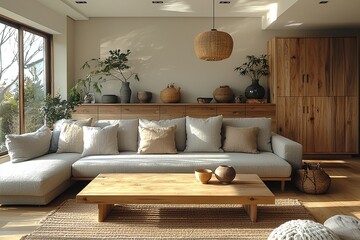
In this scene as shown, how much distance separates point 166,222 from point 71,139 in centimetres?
202

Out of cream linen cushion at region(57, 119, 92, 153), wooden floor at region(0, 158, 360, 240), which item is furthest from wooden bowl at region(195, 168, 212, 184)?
cream linen cushion at region(57, 119, 92, 153)

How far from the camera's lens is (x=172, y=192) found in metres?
2.99

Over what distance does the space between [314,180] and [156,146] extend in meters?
1.89

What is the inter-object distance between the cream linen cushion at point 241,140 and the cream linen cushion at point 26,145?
2.26 metres

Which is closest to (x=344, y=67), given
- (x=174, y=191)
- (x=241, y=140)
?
(x=241, y=140)

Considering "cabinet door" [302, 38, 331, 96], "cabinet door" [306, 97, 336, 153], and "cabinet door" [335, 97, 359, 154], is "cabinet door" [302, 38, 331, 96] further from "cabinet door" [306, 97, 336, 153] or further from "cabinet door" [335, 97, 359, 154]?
"cabinet door" [335, 97, 359, 154]

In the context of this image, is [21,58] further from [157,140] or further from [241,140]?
[241,140]

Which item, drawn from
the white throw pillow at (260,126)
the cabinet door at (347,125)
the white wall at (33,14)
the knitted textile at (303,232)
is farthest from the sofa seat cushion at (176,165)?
the cabinet door at (347,125)

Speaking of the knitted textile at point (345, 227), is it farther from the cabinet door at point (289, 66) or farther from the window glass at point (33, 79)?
the window glass at point (33, 79)

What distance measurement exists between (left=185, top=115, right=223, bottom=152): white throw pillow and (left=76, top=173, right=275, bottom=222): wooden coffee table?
1.13 m

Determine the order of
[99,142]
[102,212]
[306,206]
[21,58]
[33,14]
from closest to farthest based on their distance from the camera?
[102,212] < [306,206] < [99,142] < [33,14] < [21,58]

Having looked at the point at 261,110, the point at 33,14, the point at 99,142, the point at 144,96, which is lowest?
the point at 99,142

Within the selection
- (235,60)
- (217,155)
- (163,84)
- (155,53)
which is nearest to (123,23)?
(155,53)

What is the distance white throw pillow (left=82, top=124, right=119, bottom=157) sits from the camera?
4461 mm
